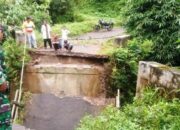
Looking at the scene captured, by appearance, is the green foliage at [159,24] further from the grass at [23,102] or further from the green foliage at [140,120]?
the green foliage at [140,120]

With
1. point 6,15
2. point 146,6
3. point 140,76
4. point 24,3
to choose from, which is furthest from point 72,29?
point 140,76

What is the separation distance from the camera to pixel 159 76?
9219mm

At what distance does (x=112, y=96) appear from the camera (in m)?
13.8

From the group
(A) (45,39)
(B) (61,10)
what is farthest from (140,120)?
(B) (61,10)

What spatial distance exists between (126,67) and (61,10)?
12157mm

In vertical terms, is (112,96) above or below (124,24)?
below

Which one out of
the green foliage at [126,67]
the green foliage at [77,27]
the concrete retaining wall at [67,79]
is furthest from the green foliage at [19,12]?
the green foliage at [126,67]

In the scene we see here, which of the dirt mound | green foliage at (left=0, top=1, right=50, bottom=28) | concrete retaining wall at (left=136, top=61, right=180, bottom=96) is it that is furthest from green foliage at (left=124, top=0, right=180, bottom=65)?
green foliage at (left=0, top=1, right=50, bottom=28)

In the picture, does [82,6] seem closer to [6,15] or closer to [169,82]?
[6,15]

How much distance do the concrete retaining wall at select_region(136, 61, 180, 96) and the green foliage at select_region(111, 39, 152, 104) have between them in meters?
3.14

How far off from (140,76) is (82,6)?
837 inches

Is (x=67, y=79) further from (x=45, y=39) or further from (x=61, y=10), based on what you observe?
(x=61, y=10)

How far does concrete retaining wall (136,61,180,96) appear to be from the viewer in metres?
8.64

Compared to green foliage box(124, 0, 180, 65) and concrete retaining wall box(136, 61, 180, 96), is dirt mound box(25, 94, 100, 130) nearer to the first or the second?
concrete retaining wall box(136, 61, 180, 96)
